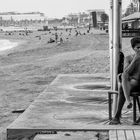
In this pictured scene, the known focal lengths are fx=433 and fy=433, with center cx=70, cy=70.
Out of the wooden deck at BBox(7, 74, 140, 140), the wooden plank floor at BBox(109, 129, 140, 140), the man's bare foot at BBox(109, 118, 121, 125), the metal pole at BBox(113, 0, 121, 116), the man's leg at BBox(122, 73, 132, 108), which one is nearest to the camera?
the wooden plank floor at BBox(109, 129, 140, 140)

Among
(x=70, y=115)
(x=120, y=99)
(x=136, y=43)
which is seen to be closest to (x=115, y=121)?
(x=120, y=99)

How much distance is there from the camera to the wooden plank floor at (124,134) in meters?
5.54

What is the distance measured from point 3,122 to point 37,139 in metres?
2.49

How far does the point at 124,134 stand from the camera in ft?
18.7

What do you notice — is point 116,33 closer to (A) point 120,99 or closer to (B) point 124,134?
(A) point 120,99

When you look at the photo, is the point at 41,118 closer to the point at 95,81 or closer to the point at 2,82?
the point at 95,81

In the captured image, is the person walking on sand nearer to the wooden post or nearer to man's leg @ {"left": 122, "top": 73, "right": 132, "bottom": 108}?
man's leg @ {"left": 122, "top": 73, "right": 132, "bottom": 108}

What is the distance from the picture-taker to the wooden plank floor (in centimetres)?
554

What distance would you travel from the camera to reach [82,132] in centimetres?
602

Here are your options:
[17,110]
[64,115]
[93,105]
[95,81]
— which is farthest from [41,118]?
[95,81]

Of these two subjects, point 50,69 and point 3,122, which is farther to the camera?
point 50,69

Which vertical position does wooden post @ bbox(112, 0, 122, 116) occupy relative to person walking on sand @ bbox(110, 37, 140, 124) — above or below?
above

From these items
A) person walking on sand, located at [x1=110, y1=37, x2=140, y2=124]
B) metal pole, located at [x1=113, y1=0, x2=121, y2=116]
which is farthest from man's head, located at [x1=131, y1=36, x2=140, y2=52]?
metal pole, located at [x1=113, y1=0, x2=121, y2=116]

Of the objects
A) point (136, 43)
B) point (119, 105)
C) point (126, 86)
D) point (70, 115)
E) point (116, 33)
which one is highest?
point (116, 33)
